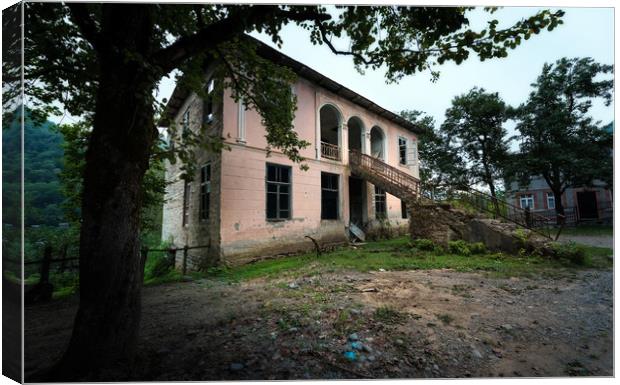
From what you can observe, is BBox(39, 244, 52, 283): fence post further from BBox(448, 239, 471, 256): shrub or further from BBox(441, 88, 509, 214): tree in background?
BBox(441, 88, 509, 214): tree in background

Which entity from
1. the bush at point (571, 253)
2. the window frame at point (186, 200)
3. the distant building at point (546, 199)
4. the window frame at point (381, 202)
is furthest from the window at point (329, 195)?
the bush at point (571, 253)

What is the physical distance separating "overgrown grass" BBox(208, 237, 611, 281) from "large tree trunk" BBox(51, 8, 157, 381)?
3.61 metres

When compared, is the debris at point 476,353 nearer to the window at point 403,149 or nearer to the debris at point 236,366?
the debris at point 236,366

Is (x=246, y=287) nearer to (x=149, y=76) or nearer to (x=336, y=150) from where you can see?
(x=149, y=76)

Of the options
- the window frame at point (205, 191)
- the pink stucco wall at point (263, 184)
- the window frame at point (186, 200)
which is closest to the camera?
the pink stucco wall at point (263, 184)

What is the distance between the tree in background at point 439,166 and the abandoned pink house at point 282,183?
867mm

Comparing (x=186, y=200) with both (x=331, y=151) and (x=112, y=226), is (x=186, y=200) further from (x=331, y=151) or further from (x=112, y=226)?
(x=112, y=226)

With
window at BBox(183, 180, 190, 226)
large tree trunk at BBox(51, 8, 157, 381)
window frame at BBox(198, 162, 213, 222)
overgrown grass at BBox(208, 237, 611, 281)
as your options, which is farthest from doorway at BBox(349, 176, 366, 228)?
large tree trunk at BBox(51, 8, 157, 381)

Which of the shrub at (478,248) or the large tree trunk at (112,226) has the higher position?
the large tree trunk at (112,226)

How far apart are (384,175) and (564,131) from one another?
5771mm

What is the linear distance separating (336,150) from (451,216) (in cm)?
522

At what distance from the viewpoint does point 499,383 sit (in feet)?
6.52

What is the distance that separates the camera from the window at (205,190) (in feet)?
25.6

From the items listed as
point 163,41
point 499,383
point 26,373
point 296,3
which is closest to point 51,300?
point 26,373
